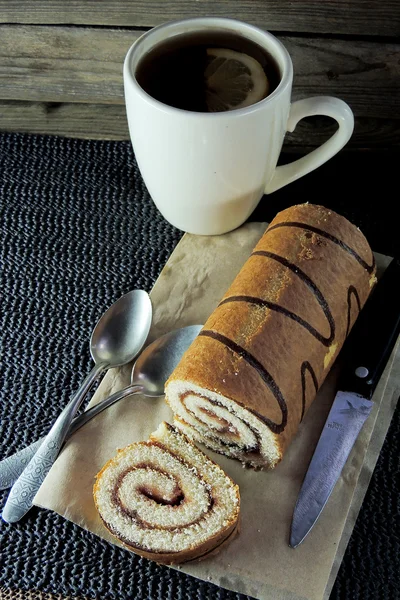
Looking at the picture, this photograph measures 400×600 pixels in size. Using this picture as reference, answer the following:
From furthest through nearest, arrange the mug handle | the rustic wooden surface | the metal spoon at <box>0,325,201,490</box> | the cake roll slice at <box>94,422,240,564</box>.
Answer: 1. the rustic wooden surface
2. the mug handle
3. the metal spoon at <box>0,325,201,490</box>
4. the cake roll slice at <box>94,422,240,564</box>

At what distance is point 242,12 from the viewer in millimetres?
1303

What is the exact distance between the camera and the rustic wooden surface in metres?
1.28

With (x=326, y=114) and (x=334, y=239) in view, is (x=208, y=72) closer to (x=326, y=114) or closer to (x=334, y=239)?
(x=326, y=114)

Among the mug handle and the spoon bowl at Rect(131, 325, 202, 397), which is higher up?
the mug handle

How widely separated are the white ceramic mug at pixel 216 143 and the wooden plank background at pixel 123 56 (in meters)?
0.21

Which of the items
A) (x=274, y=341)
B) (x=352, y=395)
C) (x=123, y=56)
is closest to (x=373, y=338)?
(x=352, y=395)

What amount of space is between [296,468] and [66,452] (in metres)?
0.33

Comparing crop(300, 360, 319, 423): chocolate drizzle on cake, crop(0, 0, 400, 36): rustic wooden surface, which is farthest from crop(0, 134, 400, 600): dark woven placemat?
crop(0, 0, 400, 36): rustic wooden surface

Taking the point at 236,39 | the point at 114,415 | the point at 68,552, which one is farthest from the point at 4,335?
the point at 236,39

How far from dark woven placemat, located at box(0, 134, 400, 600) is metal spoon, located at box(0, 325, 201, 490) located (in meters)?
0.03

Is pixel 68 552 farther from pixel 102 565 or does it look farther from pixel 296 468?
pixel 296 468

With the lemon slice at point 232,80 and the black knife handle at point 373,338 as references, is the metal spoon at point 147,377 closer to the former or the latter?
the black knife handle at point 373,338

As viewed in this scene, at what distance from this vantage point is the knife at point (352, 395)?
0.96m

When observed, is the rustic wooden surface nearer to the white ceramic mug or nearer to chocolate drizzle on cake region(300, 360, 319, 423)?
the white ceramic mug
